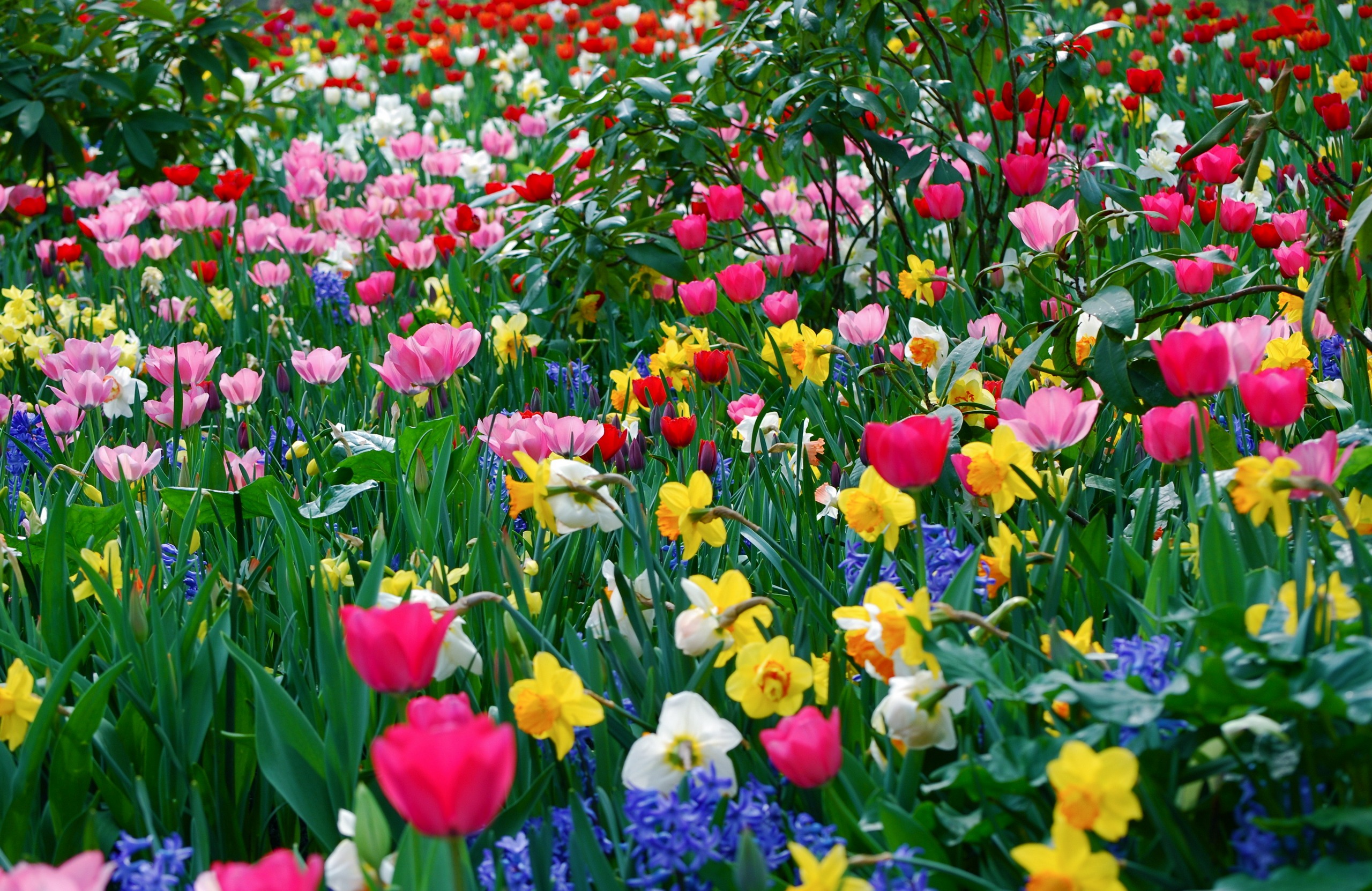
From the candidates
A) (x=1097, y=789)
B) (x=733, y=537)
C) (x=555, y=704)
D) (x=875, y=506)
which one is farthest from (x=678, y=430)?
(x=1097, y=789)

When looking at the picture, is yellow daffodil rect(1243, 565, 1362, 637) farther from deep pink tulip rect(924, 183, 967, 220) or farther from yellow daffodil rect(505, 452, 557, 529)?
deep pink tulip rect(924, 183, 967, 220)

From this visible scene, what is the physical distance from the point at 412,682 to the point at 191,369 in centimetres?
136

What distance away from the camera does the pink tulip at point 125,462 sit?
162cm

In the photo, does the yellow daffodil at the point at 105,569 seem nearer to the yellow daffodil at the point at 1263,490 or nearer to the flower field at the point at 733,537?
the flower field at the point at 733,537

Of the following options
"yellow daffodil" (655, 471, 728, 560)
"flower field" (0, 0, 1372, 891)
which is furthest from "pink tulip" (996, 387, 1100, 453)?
"yellow daffodil" (655, 471, 728, 560)

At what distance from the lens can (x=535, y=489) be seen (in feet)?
3.79

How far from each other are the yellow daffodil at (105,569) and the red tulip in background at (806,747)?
0.82 meters

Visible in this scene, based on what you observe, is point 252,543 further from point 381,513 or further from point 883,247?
point 883,247

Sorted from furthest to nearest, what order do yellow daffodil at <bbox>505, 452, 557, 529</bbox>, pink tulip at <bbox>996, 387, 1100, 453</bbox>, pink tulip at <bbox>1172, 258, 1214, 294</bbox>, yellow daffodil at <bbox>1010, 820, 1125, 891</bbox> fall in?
pink tulip at <bbox>1172, 258, 1214, 294</bbox>, pink tulip at <bbox>996, 387, 1100, 453</bbox>, yellow daffodil at <bbox>505, 452, 557, 529</bbox>, yellow daffodil at <bbox>1010, 820, 1125, 891</bbox>

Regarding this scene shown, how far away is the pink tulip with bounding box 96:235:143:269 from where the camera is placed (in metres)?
3.20

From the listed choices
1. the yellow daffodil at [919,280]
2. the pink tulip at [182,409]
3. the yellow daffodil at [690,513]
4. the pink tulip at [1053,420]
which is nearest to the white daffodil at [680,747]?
the yellow daffodil at [690,513]

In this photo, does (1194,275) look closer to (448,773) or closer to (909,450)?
(909,450)

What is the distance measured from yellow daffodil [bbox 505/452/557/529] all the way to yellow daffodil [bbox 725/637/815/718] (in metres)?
0.27

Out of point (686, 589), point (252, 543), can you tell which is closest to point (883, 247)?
point (252, 543)
